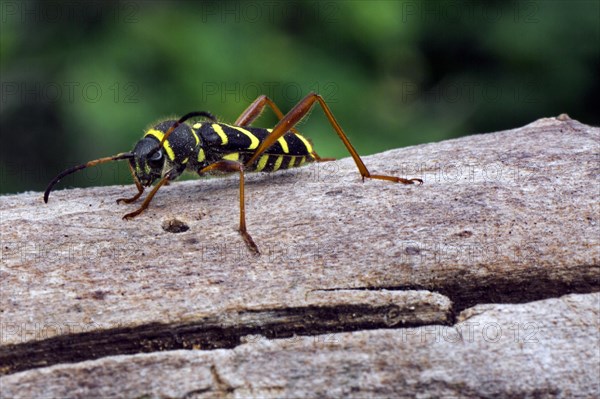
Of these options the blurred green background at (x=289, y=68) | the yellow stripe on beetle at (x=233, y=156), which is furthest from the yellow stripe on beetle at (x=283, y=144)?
the blurred green background at (x=289, y=68)

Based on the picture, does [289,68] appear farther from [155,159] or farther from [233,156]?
[155,159]

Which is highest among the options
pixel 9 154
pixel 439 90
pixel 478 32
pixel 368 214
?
pixel 478 32

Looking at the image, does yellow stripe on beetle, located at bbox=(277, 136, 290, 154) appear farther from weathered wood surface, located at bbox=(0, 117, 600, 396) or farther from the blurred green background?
the blurred green background

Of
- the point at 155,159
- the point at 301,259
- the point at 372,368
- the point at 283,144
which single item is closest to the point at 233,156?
the point at 283,144

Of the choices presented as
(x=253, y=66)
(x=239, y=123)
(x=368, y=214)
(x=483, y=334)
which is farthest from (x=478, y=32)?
(x=483, y=334)

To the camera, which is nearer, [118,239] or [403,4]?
[118,239]

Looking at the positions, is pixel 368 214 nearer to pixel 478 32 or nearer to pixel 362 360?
pixel 362 360
